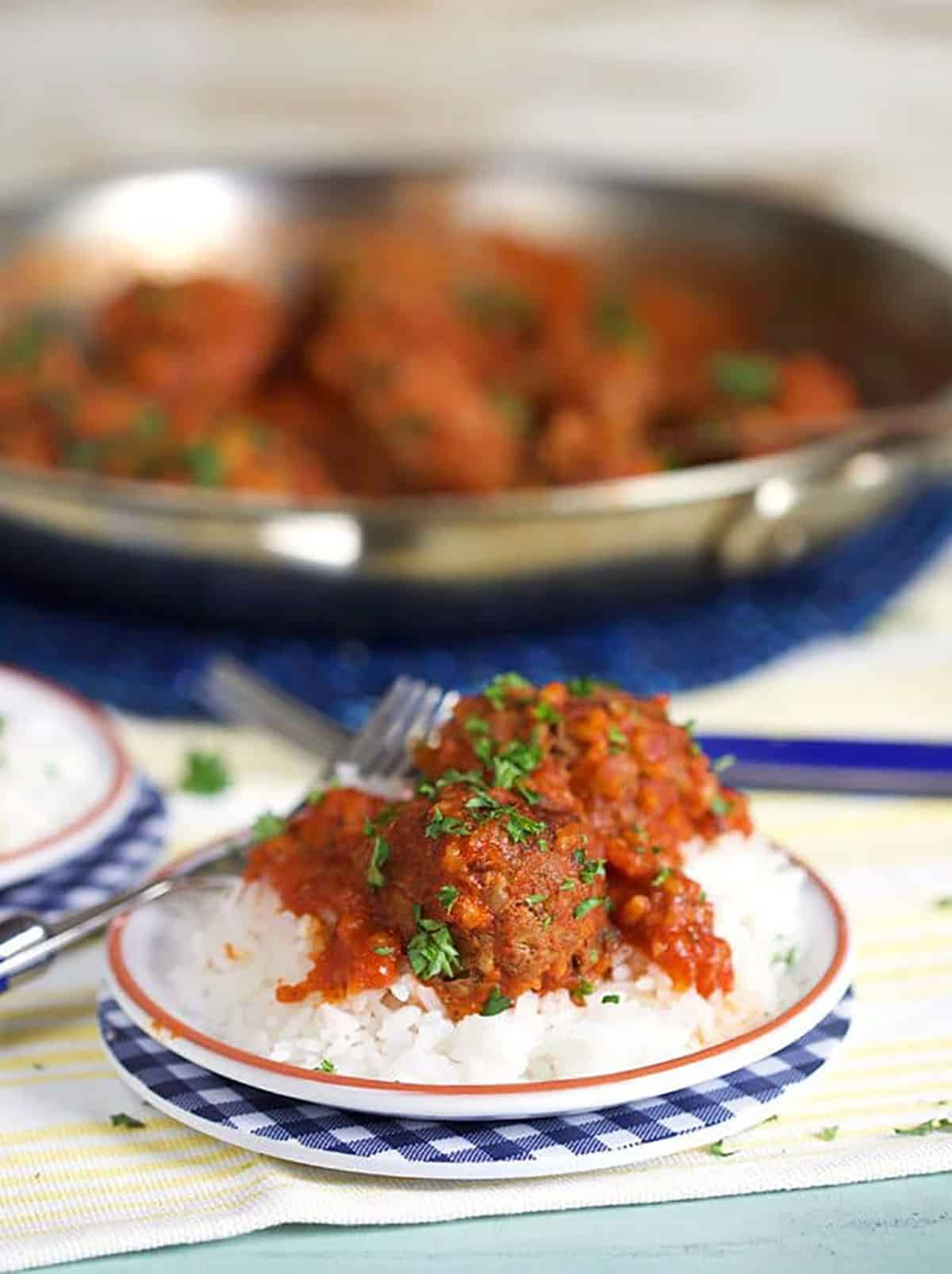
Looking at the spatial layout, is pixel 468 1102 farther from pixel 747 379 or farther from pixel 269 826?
pixel 747 379

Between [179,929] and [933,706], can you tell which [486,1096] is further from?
[933,706]

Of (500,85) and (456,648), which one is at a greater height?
(500,85)

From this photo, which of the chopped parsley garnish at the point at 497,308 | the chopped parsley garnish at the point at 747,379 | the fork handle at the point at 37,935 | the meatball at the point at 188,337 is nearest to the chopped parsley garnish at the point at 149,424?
the meatball at the point at 188,337

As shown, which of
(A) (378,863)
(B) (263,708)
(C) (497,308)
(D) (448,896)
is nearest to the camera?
(D) (448,896)

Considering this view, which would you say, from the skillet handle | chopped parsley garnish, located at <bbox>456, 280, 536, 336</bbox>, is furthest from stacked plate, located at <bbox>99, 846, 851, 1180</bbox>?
chopped parsley garnish, located at <bbox>456, 280, 536, 336</bbox>

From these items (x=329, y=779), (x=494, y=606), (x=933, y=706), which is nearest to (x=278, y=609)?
(x=494, y=606)

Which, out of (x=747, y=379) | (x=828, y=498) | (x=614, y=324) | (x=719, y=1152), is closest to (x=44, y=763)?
(x=719, y=1152)

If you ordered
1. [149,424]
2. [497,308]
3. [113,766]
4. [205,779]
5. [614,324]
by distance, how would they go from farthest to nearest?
[497,308] < [614,324] < [149,424] < [205,779] < [113,766]

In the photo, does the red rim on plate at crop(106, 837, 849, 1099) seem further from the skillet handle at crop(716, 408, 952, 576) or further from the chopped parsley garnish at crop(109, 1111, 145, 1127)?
the skillet handle at crop(716, 408, 952, 576)
